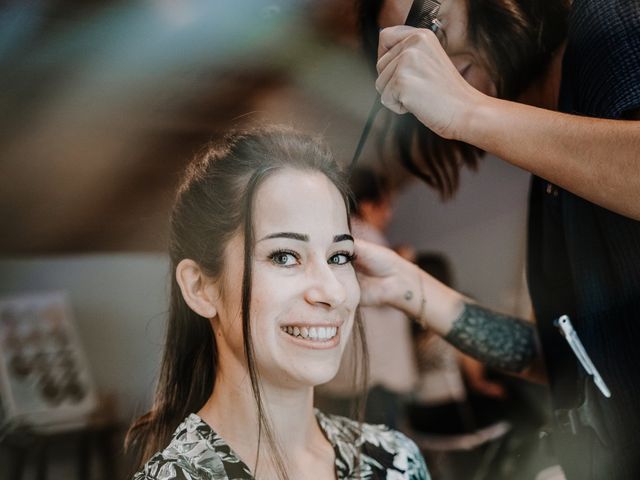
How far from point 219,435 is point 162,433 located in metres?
0.10

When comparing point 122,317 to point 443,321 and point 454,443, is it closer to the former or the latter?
point 443,321

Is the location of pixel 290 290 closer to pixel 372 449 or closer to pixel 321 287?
pixel 321 287

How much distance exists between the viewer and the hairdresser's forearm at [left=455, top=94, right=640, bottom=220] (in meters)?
0.87

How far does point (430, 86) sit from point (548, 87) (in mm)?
333

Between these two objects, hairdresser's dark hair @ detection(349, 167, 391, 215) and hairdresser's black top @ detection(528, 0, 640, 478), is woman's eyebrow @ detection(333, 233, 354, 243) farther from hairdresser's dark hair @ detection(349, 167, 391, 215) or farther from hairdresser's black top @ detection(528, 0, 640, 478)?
hairdresser's black top @ detection(528, 0, 640, 478)

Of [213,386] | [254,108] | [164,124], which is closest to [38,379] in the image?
[213,386]

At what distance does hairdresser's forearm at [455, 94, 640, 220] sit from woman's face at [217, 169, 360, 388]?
0.26 metres

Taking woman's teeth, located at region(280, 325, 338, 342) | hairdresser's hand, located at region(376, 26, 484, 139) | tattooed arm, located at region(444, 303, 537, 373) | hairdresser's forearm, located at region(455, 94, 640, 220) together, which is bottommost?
tattooed arm, located at region(444, 303, 537, 373)

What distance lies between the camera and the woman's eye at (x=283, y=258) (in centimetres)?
100

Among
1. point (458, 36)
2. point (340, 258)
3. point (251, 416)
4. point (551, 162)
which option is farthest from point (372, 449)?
point (458, 36)

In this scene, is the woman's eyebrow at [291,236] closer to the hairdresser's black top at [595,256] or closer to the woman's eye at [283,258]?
the woman's eye at [283,258]

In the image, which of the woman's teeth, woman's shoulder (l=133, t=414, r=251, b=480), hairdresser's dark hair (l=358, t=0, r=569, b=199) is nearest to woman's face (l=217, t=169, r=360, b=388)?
the woman's teeth

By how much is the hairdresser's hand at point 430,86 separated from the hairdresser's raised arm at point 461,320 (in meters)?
0.42

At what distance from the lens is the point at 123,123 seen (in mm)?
1027
